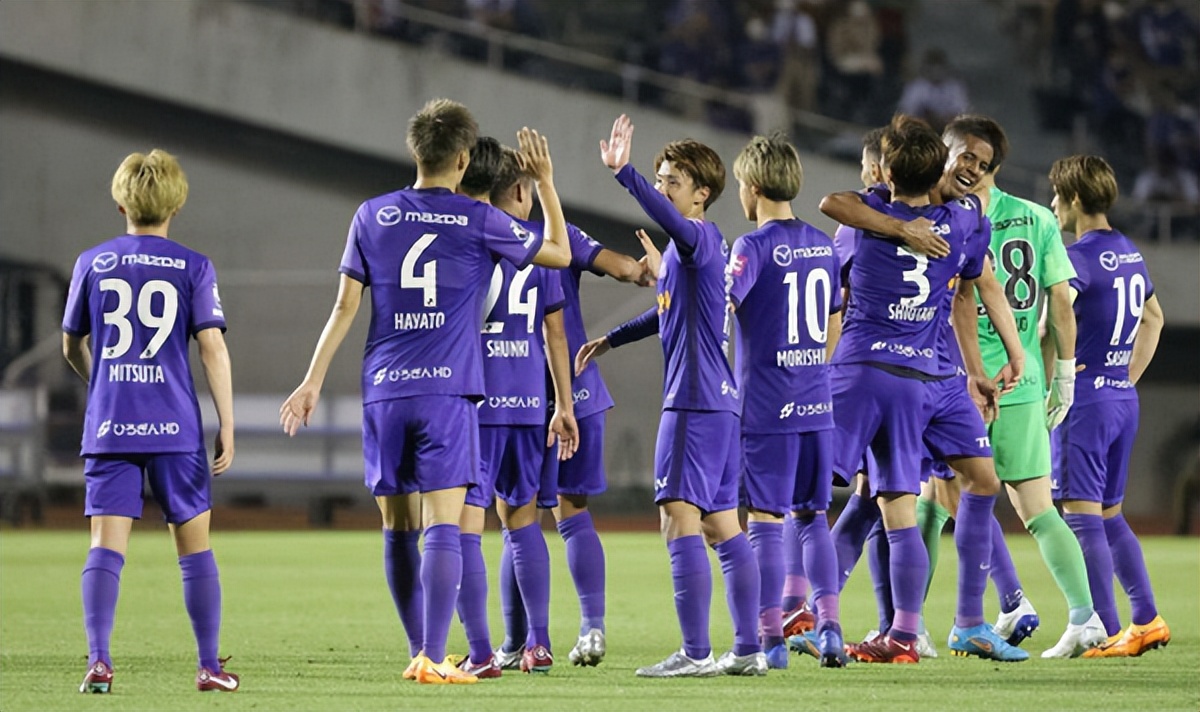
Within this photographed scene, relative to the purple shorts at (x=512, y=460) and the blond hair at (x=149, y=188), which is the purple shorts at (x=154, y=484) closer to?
the blond hair at (x=149, y=188)

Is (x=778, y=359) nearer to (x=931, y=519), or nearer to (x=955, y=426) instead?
(x=955, y=426)

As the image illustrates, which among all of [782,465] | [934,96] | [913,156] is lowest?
[782,465]

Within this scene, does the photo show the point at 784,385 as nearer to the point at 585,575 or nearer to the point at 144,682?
the point at 585,575

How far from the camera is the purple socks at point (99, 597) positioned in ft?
19.7

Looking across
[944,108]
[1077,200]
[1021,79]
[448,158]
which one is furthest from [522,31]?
[448,158]

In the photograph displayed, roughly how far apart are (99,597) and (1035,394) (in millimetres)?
3901

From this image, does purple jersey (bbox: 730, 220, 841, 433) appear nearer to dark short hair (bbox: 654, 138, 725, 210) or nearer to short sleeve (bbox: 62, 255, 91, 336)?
dark short hair (bbox: 654, 138, 725, 210)

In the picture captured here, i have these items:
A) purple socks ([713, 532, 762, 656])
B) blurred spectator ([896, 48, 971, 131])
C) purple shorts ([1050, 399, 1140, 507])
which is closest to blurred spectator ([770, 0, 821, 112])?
blurred spectator ([896, 48, 971, 131])

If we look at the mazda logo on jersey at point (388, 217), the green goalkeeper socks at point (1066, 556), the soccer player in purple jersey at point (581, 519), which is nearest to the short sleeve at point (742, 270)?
the soccer player in purple jersey at point (581, 519)

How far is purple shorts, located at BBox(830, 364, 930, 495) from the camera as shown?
22.9ft

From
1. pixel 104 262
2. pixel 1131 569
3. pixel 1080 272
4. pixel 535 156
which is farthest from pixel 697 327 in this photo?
pixel 1131 569

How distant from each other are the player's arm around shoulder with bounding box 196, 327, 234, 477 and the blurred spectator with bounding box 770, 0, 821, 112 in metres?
15.8

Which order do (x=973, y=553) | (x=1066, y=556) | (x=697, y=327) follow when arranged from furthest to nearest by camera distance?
(x=1066, y=556)
(x=973, y=553)
(x=697, y=327)

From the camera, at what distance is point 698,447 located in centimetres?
648
